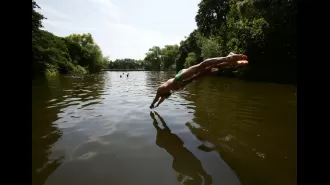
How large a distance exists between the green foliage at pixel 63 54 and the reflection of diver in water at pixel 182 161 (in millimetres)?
24811

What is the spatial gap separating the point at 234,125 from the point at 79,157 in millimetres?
4018

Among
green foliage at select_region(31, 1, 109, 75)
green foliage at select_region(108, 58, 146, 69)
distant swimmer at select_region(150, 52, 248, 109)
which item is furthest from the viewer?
green foliage at select_region(108, 58, 146, 69)

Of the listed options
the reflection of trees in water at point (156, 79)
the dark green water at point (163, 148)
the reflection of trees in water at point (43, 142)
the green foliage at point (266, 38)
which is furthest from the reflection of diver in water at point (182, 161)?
the green foliage at point (266, 38)

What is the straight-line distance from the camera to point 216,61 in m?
5.48

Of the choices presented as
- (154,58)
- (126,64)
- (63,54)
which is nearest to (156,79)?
(63,54)

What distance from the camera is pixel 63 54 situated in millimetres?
50312

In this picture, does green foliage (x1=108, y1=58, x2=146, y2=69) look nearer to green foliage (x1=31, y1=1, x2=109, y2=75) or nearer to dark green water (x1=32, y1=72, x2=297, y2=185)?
green foliage (x1=31, y1=1, x2=109, y2=75)

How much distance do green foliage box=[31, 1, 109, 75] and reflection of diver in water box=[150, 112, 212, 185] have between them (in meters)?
24.8

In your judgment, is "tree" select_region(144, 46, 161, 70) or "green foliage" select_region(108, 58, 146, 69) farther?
"green foliage" select_region(108, 58, 146, 69)

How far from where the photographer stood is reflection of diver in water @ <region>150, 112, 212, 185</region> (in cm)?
296

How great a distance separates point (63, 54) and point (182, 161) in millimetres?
54400

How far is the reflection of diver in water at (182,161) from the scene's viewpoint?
9.70 feet

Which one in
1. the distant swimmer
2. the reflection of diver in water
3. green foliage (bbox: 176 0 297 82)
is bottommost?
the reflection of diver in water

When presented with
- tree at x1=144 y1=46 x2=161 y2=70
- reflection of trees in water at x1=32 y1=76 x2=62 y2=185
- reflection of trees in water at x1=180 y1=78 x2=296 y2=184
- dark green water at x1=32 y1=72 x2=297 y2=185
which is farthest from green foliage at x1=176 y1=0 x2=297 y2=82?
tree at x1=144 y1=46 x2=161 y2=70
